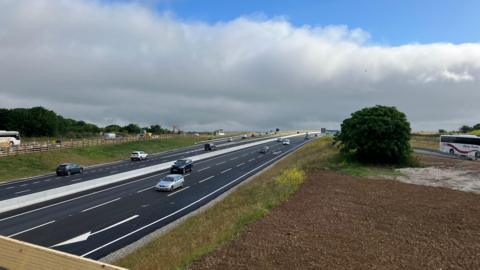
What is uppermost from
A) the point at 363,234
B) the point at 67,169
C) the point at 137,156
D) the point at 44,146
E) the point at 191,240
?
the point at 44,146

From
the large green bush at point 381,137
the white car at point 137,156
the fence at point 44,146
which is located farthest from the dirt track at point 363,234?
the fence at point 44,146

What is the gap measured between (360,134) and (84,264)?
34810 mm

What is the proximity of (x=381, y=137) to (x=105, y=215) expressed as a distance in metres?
24.8

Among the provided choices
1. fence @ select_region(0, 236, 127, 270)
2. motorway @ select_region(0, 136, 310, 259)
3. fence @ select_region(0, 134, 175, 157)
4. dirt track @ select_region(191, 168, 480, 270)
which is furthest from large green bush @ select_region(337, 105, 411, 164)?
fence @ select_region(0, 134, 175, 157)

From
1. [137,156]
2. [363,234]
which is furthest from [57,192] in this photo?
[137,156]

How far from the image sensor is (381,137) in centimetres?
3494

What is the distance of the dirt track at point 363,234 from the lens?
10.2 metres

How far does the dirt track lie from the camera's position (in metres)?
10.2

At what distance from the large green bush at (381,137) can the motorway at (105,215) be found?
12481 mm

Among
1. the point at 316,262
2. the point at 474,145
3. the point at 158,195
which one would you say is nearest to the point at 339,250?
the point at 316,262

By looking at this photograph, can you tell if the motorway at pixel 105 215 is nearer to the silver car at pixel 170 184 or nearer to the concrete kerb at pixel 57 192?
the silver car at pixel 170 184

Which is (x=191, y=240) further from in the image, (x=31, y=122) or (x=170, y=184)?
(x=31, y=122)

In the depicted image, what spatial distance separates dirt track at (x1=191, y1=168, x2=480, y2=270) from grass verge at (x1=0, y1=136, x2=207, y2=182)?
1537 inches

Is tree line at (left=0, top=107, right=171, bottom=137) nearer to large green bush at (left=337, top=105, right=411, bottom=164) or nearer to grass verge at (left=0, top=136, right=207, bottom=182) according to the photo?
grass verge at (left=0, top=136, right=207, bottom=182)
